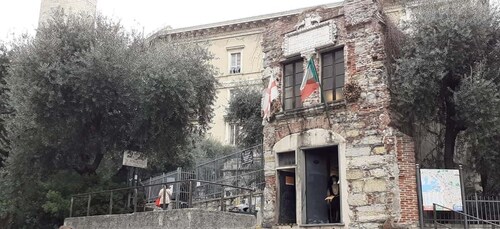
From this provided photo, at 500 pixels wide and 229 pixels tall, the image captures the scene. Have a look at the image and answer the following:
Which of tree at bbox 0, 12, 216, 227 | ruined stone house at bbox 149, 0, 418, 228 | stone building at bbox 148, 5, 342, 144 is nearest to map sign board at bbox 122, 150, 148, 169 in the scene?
tree at bbox 0, 12, 216, 227

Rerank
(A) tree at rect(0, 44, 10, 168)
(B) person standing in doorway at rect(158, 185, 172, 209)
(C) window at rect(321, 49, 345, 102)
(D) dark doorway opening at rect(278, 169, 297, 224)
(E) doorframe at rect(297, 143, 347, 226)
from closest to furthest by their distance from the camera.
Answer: (E) doorframe at rect(297, 143, 347, 226)
(B) person standing in doorway at rect(158, 185, 172, 209)
(C) window at rect(321, 49, 345, 102)
(D) dark doorway opening at rect(278, 169, 297, 224)
(A) tree at rect(0, 44, 10, 168)

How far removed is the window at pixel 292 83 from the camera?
1489 centimetres

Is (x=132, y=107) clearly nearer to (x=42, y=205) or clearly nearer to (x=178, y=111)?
(x=178, y=111)

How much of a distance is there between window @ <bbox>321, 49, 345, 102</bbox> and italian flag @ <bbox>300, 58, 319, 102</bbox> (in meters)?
0.49

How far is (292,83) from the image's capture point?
15117mm

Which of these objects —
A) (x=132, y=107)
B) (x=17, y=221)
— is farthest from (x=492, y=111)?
(x=17, y=221)

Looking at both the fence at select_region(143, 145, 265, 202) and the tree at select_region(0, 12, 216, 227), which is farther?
the fence at select_region(143, 145, 265, 202)

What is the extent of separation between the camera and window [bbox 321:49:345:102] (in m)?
14.0

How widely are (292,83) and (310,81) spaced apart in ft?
4.46

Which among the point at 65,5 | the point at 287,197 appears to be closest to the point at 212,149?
the point at 65,5

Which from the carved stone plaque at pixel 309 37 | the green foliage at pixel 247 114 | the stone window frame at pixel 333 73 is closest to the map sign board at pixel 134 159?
the carved stone plaque at pixel 309 37

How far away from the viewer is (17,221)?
18016 mm

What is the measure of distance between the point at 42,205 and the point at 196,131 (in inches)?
240

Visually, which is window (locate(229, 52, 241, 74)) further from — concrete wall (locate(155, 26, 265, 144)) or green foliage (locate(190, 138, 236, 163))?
green foliage (locate(190, 138, 236, 163))
